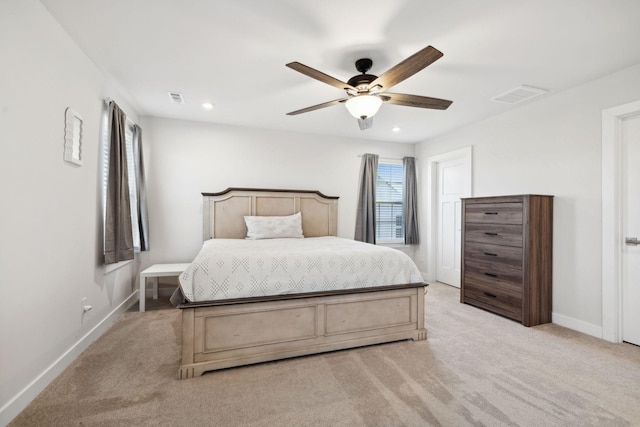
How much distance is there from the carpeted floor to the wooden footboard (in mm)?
89

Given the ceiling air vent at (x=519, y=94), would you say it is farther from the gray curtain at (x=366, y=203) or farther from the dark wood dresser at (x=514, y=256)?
the gray curtain at (x=366, y=203)

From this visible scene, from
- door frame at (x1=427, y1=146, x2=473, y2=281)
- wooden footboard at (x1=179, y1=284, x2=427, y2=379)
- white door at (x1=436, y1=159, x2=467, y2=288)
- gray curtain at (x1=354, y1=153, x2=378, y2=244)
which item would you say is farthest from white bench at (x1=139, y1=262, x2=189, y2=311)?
white door at (x1=436, y1=159, x2=467, y2=288)

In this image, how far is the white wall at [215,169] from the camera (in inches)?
162

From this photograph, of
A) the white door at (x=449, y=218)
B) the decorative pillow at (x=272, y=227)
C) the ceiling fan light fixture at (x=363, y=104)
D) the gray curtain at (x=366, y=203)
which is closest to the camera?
the ceiling fan light fixture at (x=363, y=104)

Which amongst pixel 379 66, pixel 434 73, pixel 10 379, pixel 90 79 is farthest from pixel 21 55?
pixel 434 73

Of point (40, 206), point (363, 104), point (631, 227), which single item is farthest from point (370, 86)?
point (631, 227)

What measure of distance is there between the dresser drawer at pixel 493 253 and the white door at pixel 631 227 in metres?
0.81

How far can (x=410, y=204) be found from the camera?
5.18m

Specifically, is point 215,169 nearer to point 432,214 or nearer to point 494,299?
point 432,214

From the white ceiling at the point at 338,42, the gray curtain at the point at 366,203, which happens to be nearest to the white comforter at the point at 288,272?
the white ceiling at the point at 338,42

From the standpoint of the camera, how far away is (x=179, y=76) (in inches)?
111

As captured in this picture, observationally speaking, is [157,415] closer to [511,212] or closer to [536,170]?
[511,212]

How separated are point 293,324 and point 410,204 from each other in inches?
140

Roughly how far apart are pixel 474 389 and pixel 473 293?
2000 millimetres
